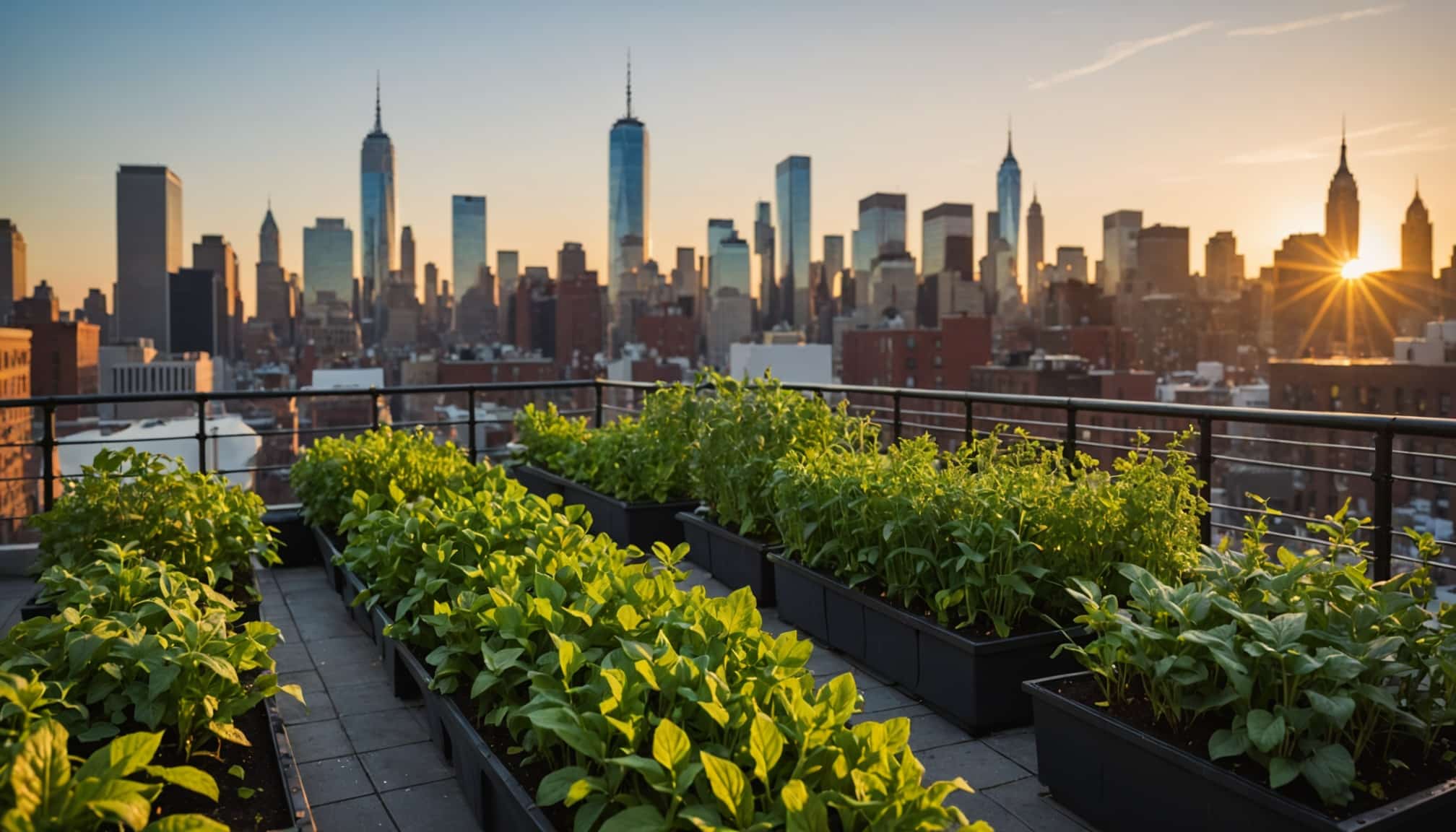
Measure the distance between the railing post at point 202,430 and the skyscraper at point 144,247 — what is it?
46.8 metres

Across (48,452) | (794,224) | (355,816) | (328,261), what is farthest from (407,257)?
(355,816)

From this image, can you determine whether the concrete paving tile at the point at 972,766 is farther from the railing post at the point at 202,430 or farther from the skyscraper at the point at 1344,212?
the skyscraper at the point at 1344,212

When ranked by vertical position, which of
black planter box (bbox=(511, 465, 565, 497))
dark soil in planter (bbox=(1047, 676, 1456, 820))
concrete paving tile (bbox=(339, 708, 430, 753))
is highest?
black planter box (bbox=(511, 465, 565, 497))

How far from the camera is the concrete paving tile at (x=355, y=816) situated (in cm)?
252

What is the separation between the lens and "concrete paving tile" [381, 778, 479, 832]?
2514mm

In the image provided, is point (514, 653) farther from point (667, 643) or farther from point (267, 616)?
point (267, 616)

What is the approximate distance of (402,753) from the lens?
9.89ft

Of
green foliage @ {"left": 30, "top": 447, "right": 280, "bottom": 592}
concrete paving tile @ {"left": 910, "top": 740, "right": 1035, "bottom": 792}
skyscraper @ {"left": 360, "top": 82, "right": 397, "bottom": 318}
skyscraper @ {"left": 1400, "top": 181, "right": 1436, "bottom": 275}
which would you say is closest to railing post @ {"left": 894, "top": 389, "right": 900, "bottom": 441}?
concrete paving tile @ {"left": 910, "top": 740, "right": 1035, "bottom": 792}

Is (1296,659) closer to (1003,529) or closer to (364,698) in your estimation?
(1003,529)

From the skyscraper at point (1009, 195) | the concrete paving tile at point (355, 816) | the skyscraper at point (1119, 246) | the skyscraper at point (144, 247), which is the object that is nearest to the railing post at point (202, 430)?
the concrete paving tile at point (355, 816)

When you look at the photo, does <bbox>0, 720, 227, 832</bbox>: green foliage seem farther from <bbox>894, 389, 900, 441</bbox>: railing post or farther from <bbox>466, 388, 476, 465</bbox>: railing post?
<bbox>466, 388, 476, 465</bbox>: railing post

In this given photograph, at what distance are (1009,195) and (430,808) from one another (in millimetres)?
112569

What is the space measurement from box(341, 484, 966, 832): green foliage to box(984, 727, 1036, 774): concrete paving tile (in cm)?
47

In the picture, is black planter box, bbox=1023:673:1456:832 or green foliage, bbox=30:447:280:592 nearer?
black planter box, bbox=1023:673:1456:832
